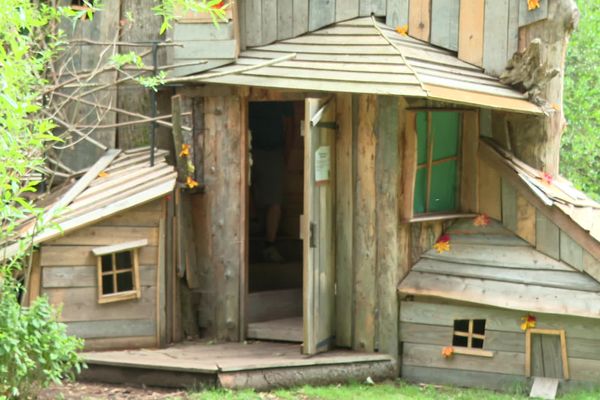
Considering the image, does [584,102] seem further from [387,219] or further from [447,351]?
[447,351]

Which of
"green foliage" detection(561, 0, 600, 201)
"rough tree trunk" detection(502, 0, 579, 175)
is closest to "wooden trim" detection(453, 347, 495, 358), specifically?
"rough tree trunk" detection(502, 0, 579, 175)

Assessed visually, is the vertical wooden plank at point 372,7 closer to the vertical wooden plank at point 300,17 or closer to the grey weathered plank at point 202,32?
the vertical wooden plank at point 300,17

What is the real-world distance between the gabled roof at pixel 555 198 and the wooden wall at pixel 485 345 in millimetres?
749

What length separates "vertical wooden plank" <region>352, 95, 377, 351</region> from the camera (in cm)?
915

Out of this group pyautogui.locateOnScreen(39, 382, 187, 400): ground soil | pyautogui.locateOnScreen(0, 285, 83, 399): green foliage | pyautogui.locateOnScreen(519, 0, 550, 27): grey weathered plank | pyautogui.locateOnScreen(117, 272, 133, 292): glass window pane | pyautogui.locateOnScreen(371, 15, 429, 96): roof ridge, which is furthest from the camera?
pyautogui.locateOnScreen(519, 0, 550, 27): grey weathered plank

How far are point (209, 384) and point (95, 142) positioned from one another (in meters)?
3.10

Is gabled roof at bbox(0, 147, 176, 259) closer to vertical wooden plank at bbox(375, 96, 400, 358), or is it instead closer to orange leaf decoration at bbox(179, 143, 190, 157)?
orange leaf decoration at bbox(179, 143, 190, 157)

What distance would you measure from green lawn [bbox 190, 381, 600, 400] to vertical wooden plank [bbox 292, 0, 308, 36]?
342cm

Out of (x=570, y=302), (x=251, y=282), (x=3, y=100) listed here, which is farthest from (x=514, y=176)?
(x=3, y=100)

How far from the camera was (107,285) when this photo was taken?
911 centimetres

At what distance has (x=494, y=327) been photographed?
901cm

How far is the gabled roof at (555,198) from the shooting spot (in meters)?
8.82

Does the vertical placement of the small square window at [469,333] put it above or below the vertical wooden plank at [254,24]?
below

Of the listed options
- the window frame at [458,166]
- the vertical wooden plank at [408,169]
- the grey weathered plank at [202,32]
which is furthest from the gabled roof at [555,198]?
the grey weathered plank at [202,32]
